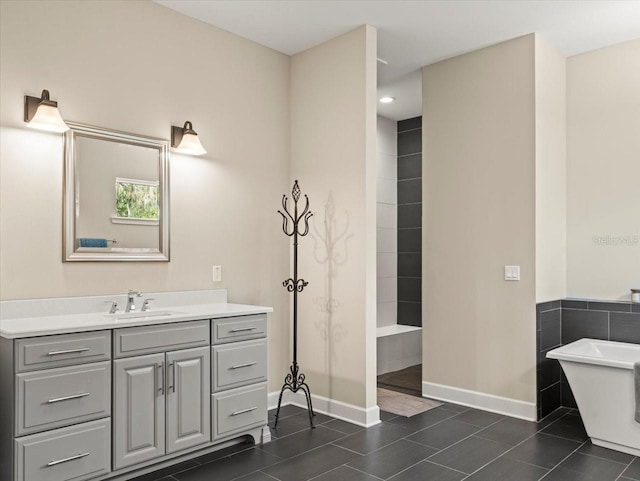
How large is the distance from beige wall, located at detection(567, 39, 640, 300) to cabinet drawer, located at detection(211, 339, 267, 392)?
2644 mm

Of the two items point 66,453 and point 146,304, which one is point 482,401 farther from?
point 66,453

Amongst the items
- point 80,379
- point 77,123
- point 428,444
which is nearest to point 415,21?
point 77,123

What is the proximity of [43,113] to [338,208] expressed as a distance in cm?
202

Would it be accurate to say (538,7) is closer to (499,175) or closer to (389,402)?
(499,175)

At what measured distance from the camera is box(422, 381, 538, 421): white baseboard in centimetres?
375

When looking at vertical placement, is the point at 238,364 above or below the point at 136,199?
below

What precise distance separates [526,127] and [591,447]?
7.27 ft

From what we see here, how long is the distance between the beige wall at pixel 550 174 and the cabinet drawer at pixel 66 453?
3000 mm

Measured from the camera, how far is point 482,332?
4.02 metres

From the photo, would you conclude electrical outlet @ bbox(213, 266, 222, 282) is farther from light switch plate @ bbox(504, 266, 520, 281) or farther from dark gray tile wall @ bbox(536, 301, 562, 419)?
dark gray tile wall @ bbox(536, 301, 562, 419)

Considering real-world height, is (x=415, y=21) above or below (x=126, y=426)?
above

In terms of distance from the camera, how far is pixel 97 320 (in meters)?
2.64

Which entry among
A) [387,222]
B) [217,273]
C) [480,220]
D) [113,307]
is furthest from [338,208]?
[387,222]

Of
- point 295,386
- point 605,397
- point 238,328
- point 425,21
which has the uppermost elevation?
point 425,21
